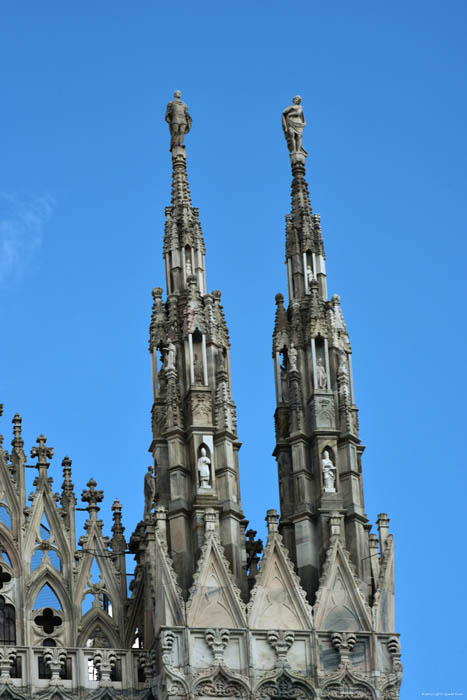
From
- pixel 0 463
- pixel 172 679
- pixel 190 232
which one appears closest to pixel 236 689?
pixel 172 679

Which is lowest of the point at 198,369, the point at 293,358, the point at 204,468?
the point at 204,468

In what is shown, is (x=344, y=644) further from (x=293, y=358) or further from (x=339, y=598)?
(x=293, y=358)

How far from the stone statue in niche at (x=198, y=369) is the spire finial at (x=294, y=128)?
169 inches

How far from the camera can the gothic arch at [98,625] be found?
108 feet

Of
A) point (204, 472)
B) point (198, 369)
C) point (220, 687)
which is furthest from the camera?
point (198, 369)

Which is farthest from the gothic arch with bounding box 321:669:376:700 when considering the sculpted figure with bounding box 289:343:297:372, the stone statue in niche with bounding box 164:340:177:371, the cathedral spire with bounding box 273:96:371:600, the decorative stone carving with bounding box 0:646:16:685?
the stone statue in niche with bounding box 164:340:177:371

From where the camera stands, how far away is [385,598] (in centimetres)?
3231

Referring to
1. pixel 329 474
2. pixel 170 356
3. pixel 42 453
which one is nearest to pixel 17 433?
pixel 42 453

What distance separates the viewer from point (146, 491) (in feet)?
113

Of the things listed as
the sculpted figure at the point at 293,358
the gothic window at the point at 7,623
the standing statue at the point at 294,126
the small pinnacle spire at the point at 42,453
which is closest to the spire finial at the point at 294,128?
the standing statue at the point at 294,126

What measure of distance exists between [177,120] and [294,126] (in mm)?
1901

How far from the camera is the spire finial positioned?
36438 mm

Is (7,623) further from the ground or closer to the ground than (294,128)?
closer to the ground

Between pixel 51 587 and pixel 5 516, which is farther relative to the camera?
pixel 5 516
